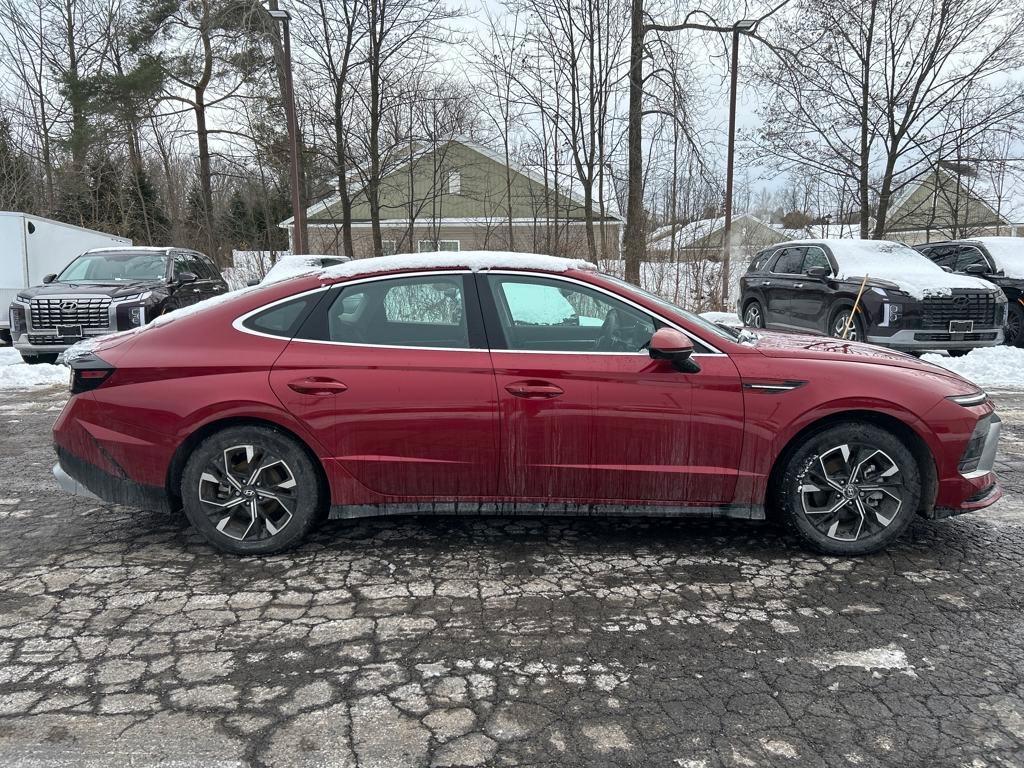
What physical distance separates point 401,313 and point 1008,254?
521 inches

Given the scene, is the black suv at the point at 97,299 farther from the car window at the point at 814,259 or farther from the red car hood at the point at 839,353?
the car window at the point at 814,259

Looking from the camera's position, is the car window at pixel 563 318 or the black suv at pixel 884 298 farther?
the black suv at pixel 884 298

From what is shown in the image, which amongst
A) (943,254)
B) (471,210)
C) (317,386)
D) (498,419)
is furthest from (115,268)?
(471,210)

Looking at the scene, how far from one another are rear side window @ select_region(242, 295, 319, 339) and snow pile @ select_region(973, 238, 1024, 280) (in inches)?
513

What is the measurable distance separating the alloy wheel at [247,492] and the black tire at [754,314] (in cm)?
1163

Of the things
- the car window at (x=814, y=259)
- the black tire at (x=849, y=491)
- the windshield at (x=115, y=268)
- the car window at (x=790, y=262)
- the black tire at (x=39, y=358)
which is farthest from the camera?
the car window at (x=790, y=262)

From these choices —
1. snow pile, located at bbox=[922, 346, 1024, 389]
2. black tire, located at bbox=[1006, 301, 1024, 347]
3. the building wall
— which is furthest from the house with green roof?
snow pile, located at bbox=[922, 346, 1024, 389]

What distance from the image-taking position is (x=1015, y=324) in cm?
1241

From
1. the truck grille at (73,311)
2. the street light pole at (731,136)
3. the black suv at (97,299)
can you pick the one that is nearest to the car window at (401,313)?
the black suv at (97,299)

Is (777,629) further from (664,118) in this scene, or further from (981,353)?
(664,118)

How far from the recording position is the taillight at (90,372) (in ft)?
12.5

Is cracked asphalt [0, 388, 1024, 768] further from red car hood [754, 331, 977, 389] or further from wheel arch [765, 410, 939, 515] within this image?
red car hood [754, 331, 977, 389]

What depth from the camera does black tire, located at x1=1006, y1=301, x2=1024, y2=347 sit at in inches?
484

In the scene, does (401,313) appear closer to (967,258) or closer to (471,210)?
(967,258)
